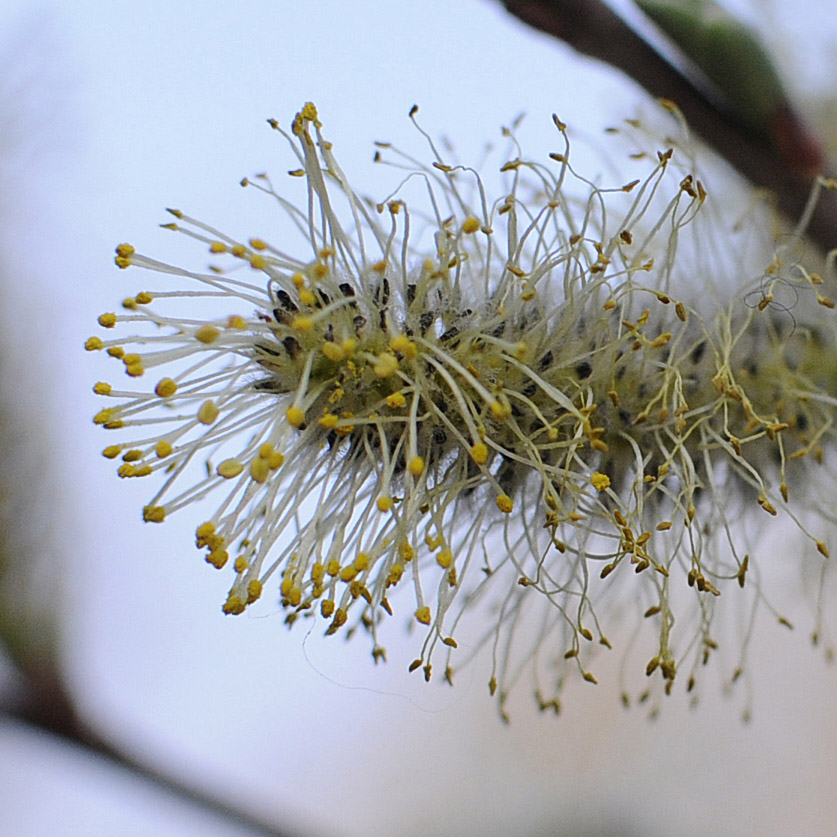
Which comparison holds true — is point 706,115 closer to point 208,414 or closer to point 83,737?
point 208,414

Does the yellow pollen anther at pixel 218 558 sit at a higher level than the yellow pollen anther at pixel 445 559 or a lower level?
lower

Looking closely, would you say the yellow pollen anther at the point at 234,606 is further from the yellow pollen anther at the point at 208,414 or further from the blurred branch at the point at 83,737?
the blurred branch at the point at 83,737

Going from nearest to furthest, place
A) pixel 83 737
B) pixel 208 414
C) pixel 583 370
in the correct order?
pixel 208 414 < pixel 583 370 < pixel 83 737

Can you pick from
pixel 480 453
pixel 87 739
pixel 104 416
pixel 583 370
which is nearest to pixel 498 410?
pixel 480 453

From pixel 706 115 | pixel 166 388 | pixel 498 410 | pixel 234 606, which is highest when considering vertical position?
pixel 706 115

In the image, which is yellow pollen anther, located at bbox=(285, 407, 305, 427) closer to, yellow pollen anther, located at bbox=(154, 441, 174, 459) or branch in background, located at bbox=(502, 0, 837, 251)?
yellow pollen anther, located at bbox=(154, 441, 174, 459)

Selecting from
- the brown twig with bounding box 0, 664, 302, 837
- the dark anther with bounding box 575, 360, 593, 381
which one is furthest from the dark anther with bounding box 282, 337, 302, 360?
the brown twig with bounding box 0, 664, 302, 837

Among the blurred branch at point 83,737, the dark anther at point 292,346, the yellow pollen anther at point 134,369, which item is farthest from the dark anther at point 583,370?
the blurred branch at point 83,737

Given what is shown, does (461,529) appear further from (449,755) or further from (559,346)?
(449,755)

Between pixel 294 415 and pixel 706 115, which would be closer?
pixel 294 415
